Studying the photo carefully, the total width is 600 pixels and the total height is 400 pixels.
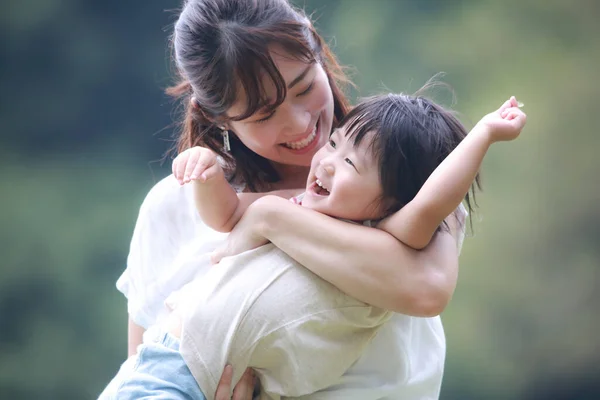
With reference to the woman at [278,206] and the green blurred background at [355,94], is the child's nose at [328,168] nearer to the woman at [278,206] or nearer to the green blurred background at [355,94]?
the woman at [278,206]

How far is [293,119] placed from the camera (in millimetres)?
1445

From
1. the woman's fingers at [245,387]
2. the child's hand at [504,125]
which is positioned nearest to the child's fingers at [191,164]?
the woman's fingers at [245,387]

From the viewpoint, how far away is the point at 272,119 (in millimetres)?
1456

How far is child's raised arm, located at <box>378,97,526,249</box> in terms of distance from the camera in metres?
1.14

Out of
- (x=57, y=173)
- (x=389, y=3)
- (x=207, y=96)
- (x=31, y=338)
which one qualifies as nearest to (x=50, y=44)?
(x=57, y=173)

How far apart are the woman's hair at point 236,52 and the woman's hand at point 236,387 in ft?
1.35

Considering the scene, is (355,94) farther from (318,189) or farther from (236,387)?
(236,387)

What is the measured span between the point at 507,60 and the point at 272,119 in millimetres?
1919

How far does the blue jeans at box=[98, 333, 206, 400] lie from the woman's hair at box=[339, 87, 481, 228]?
1.35 feet

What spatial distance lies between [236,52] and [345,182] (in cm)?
31

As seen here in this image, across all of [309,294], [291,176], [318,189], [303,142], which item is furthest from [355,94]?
[309,294]

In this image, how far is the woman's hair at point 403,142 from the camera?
4.25 ft

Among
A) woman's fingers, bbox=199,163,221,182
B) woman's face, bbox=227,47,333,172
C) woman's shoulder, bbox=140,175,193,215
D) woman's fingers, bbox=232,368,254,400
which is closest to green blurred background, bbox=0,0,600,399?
woman's shoulder, bbox=140,175,193,215

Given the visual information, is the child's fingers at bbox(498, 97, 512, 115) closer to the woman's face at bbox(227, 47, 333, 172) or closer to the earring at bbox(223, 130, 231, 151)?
the woman's face at bbox(227, 47, 333, 172)
